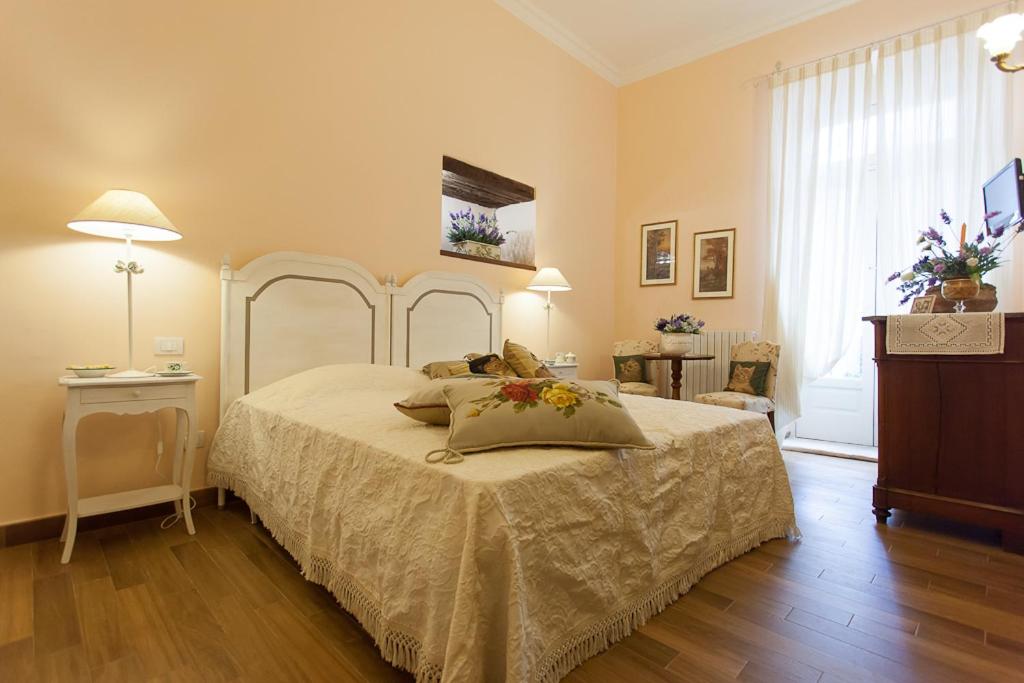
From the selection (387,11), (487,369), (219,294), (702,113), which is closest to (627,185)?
(702,113)

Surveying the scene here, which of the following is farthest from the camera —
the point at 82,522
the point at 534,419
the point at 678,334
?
the point at 678,334

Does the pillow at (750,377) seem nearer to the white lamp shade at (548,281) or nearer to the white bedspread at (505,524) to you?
the white lamp shade at (548,281)

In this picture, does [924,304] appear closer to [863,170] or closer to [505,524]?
[863,170]

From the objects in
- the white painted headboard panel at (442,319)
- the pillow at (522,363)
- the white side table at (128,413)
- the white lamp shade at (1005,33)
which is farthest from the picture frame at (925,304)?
the white side table at (128,413)

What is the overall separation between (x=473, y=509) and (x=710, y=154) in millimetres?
4605

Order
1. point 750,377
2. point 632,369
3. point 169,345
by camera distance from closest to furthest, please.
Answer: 1. point 169,345
2. point 750,377
3. point 632,369

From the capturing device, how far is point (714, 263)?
4555mm

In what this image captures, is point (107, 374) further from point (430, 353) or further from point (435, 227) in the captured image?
point (435, 227)

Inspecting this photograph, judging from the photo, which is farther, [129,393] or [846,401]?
[846,401]

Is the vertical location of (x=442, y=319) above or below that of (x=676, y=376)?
above

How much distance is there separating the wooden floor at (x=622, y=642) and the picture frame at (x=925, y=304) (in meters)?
1.14

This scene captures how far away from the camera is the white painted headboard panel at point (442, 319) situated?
328cm

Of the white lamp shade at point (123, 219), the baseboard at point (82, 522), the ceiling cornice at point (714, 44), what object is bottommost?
the baseboard at point (82, 522)

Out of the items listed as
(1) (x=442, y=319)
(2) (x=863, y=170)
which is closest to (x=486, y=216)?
(1) (x=442, y=319)
